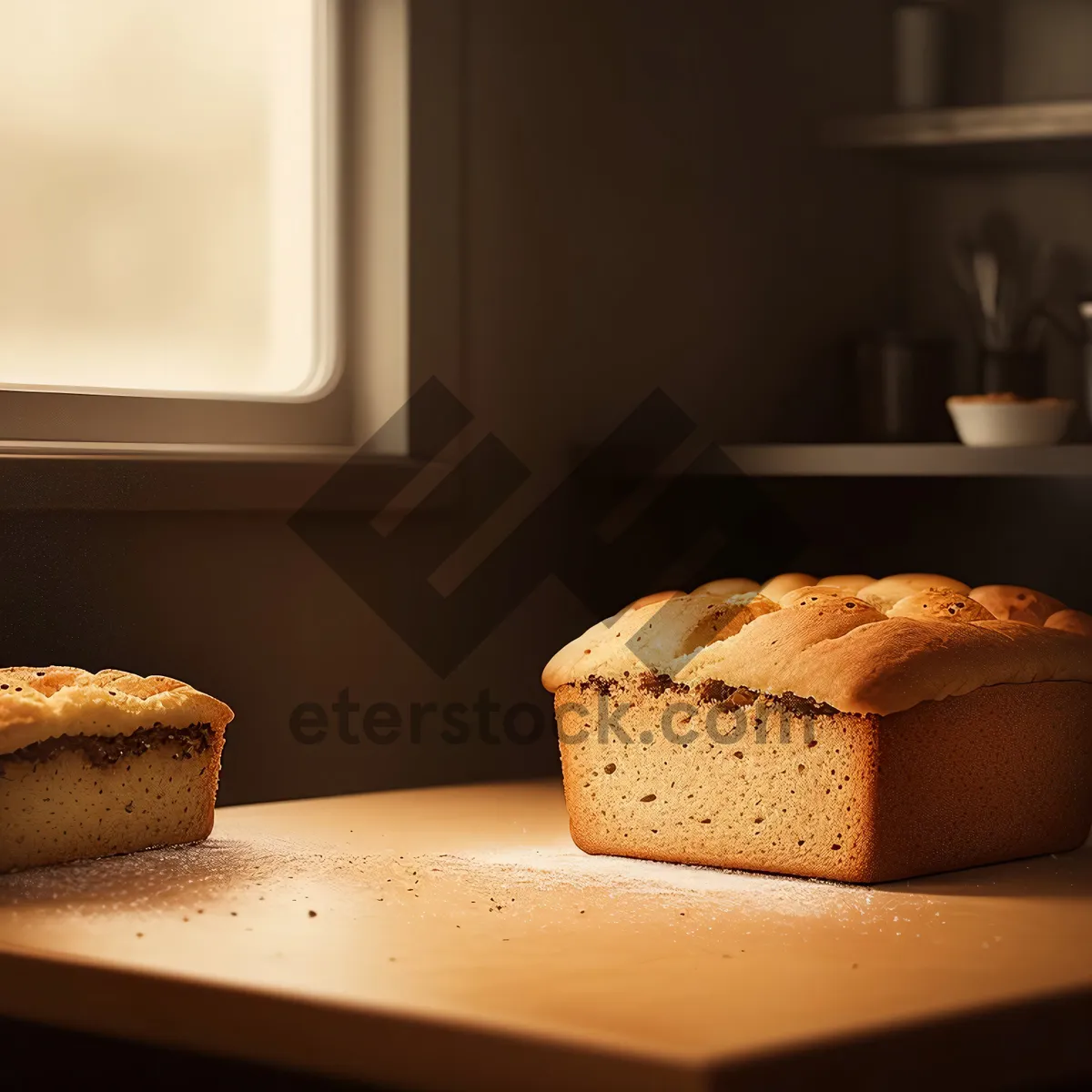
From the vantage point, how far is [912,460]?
1.88 metres

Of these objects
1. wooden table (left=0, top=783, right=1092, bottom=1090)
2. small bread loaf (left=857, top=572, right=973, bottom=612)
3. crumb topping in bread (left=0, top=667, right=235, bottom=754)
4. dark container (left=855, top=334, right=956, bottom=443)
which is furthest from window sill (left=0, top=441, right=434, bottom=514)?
dark container (left=855, top=334, right=956, bottom=443)

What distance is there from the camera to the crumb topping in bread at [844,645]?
1263 mm

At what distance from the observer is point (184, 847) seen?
1.37 m

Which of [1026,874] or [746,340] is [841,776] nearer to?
[1026,874]

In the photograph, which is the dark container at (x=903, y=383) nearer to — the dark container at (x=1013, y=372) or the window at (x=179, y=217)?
the dark container at (x=1013, y=372)

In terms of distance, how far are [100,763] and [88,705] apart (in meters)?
0.05

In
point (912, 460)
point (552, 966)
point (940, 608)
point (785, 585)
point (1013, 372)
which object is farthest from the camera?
point (1013, 372)

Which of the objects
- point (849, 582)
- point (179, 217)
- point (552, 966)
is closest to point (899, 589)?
point (849, 582)

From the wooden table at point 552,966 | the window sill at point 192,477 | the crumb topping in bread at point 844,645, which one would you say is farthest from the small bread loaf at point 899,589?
the window sill at point 192,477

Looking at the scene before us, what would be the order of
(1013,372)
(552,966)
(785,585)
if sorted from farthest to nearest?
(1013,372)
(785,585)
(552,966)

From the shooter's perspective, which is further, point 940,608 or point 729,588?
point 729,588

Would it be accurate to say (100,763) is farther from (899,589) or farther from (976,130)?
(976,130)

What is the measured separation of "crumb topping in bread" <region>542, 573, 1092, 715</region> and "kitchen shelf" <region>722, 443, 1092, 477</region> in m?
0.33

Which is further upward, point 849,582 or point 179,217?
point 179,217
